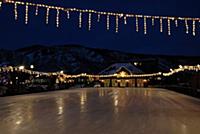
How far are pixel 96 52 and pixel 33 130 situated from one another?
18315cm

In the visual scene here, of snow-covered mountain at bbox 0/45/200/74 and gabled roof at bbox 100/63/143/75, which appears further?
snow-covered mountain at bbox 0/45/200/74

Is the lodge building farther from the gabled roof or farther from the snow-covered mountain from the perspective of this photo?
the snow-covered mountain

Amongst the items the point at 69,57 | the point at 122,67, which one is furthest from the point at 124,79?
the point at 69,57

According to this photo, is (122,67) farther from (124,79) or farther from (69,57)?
(69,57)

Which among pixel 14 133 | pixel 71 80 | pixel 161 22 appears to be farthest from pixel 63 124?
pixel 71 80

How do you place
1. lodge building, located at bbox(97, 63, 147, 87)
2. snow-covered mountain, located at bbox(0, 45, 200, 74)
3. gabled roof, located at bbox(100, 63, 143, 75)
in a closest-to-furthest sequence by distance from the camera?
1. lodge building, located at bbox(97, 63, 147, 87)
2. gabled roof, located at bbox(100, 63, 143, 75)
3. snow-covered mountain, located at bbox(0, 45, 200, 74)

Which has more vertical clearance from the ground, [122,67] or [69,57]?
[69,57]

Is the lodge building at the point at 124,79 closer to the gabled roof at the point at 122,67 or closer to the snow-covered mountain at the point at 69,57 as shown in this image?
the gabled roof at the point at 122,67

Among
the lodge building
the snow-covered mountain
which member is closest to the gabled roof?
the lodge building

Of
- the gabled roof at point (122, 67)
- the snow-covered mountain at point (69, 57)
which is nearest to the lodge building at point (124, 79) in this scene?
the gabled roof at point (122, 67)

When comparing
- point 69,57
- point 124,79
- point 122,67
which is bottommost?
point 124,79

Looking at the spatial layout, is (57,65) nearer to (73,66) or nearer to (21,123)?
(73,66)

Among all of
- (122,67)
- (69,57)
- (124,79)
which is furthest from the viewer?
(69,57)

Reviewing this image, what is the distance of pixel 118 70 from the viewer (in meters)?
72.2
